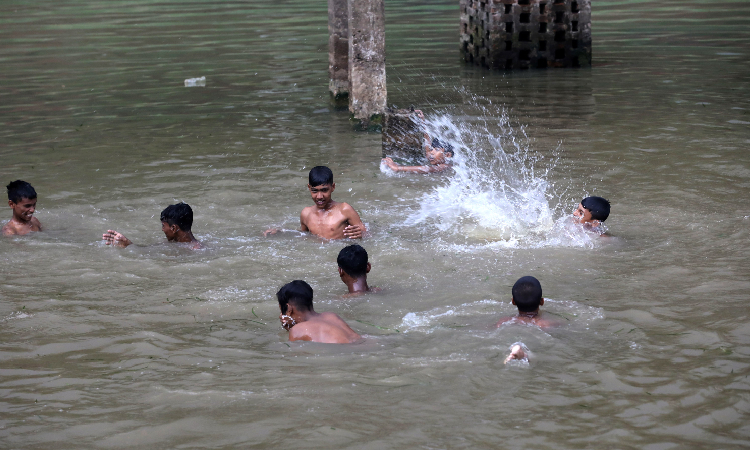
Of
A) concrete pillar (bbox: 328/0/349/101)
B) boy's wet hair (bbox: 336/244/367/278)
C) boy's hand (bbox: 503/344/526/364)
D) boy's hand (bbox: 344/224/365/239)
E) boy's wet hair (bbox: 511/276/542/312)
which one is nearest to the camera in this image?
boy's hand (bbox: 503/344/526/364)

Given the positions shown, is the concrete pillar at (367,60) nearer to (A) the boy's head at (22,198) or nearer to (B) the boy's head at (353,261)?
(A) the boy's head at (22,198)

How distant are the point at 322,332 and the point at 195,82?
11.3 m

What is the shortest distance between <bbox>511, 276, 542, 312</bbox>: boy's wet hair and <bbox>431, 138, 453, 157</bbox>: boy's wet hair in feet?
16.1

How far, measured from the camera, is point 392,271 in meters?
6.67

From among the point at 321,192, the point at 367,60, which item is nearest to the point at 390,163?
the point at 367,60

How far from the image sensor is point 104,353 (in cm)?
516

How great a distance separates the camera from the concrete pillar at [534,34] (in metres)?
15.8

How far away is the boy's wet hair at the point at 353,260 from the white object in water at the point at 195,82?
10328mm

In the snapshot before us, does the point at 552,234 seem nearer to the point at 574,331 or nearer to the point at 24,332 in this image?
the point at 574,331

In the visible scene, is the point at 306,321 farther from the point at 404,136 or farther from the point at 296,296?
the point at 404,136

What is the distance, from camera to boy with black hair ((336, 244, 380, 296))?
19.5 ft

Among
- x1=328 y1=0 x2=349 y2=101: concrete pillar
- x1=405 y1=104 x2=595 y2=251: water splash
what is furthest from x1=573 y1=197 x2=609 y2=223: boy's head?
x1=328 y1=0 x2=349 y2=101: concrete pillar

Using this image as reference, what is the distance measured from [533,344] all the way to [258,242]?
3236mm

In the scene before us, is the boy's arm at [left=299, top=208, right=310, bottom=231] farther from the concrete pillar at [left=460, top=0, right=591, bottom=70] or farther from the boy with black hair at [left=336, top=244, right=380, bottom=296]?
the concrete pillar at [left=460, top=0, right=591, bottom=70]
